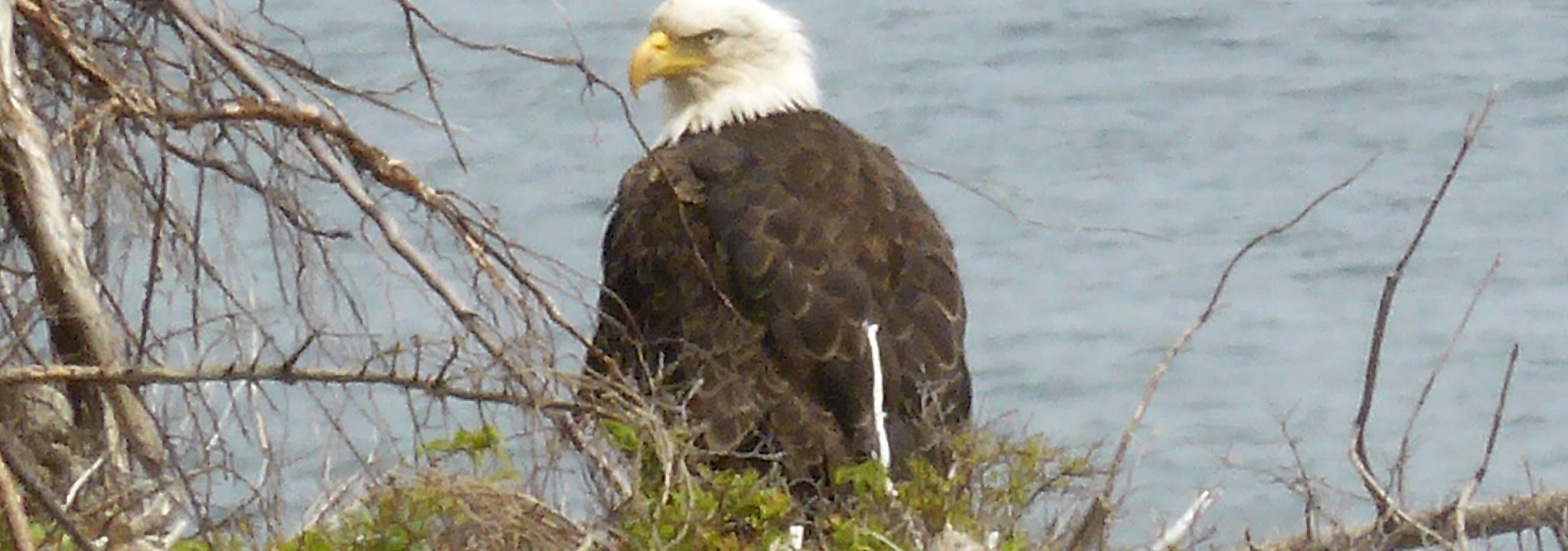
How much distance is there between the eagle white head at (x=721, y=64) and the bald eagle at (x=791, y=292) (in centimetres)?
7

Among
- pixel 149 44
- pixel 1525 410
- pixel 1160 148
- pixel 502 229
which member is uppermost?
pixel 149 44

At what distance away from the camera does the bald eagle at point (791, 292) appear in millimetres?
5219

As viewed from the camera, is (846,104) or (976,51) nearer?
(846,104)

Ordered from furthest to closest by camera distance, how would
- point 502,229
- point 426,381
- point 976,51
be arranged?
point 976,51 < point 502,229 < point 426,381

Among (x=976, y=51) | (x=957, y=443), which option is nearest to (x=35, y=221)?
(x=957, y=443)

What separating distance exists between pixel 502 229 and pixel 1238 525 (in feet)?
17.3

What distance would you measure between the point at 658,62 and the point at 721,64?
16 cm

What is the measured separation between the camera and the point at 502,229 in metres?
4.24

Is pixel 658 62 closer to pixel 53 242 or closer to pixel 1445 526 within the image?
pixel 1445 526

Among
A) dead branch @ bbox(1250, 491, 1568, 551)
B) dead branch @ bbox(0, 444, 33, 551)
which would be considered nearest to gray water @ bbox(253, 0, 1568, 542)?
dead branch @ bbox(1250, 491, 1568, 551)

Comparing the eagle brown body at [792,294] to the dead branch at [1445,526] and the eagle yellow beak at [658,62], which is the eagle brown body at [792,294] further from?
the dead branch at [1445,526]

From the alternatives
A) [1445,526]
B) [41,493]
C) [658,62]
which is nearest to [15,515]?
[41,493]

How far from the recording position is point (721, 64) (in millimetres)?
6324

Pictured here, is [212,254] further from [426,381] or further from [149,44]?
[426,381]
